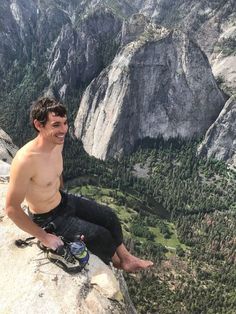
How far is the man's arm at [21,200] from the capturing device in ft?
55.5

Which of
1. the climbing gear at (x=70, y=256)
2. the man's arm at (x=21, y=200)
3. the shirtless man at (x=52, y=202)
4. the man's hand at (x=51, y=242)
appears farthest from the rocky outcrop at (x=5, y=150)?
the climbing gear at (x=70, y=256)

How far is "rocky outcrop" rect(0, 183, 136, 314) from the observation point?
15906mm

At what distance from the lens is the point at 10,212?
56.6 ft

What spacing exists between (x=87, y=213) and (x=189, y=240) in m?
180

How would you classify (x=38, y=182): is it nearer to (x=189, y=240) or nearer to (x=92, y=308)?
(x=92, y=308)

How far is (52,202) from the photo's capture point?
62.8ft

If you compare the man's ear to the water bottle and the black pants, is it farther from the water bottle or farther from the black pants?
the water bottle

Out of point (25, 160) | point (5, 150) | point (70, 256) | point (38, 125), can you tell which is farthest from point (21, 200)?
point (5, 150)

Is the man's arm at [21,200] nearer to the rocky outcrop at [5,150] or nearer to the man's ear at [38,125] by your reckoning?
the man's ear at [38,125]

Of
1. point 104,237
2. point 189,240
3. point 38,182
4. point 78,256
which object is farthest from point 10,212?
point 189,240

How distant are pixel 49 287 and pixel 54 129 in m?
5.87

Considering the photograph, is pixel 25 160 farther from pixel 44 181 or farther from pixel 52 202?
pixel 52 202

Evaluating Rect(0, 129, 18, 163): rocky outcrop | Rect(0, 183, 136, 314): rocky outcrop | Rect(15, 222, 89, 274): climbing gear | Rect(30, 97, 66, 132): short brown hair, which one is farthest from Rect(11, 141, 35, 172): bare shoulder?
Rect(0, 129, 18, 163): rocky outcrop

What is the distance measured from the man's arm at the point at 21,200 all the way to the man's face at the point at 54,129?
1.36m
